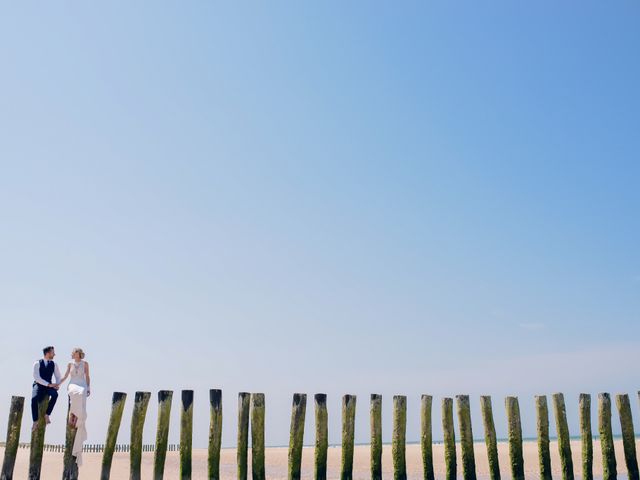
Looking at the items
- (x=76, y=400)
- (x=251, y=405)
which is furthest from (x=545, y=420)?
(x=76, y=400)

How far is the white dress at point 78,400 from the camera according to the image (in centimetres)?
1191

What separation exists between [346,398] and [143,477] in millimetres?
12805

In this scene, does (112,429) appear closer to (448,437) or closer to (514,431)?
(448,437)

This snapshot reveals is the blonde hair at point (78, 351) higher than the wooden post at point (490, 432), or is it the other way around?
the blonde hair at point (78, 351)

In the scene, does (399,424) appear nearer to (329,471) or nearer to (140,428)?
(140,428)

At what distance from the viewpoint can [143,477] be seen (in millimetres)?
22000

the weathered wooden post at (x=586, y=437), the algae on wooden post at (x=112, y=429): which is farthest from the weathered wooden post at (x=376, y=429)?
the algae on wooden post at (x=112, y=429)

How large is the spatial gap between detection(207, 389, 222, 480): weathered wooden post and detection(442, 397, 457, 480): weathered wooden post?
4135 millimetres

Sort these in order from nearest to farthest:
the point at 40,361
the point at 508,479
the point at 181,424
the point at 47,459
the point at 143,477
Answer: the point at 181,424 < the point at 40,361 < the point at 508,479 < the point at 143,477 < the point at 47,459

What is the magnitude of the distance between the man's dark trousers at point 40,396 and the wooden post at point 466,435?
24.5ft

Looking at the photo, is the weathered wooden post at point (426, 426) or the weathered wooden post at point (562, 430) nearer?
the weathered wooden post at point (426, 426)

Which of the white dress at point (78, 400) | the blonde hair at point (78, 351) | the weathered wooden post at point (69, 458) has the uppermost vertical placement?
the blonde hair at point (78, 351)

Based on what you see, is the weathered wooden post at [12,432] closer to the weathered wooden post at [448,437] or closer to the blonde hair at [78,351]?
the blonde hair at [78,351]

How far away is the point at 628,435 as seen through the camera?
13047mm
